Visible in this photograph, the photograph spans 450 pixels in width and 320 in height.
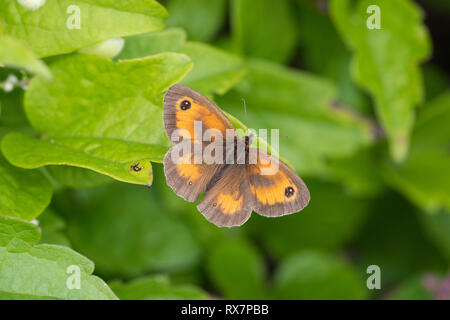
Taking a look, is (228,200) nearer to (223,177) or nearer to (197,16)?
(223,177)

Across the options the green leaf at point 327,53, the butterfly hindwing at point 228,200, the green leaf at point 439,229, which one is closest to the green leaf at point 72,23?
the butterfly hindwing at point 228,200

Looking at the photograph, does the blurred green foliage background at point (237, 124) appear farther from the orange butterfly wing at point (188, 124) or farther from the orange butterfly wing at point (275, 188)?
the orange butterfly wing at point (275, 188)

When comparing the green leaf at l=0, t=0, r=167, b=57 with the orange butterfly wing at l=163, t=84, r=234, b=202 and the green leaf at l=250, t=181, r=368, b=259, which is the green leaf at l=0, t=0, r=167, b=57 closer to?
the orange butterfly wing at l=163, t=84, r=234, b=202

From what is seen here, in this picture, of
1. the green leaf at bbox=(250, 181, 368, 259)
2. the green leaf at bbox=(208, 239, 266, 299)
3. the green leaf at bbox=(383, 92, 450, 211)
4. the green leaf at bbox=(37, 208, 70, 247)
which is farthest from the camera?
the green leaf at bbox=(250, 181, 368, 259)

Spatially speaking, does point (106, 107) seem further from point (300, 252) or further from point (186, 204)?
point (300, 252)

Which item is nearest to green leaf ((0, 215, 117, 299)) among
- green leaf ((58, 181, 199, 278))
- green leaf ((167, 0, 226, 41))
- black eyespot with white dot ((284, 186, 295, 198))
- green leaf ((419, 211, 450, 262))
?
black eyespot with white dot ((284, 186, 295, 198))

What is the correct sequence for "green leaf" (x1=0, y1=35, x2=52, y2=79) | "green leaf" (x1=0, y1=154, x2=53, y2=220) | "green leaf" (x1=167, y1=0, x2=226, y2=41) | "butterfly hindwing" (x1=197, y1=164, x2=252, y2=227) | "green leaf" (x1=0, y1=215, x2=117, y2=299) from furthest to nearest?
"green leaf" (x1=167, y1=0, x2=226, y2=41), "butterfly hindwing" (x1=197, y1=164, x2=252, y2=227), "green leaf" (x1=0, y1=154, x2=53, y2=220), "green leaf" (x1=0, y1=215, x2=117, y2=299), "green leaf" (x1=0, y1=35, x2=52, y2=79)

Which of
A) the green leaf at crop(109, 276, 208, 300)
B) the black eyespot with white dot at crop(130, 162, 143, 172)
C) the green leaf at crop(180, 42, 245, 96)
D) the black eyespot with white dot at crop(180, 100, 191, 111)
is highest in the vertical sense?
the green leaf at crop(180, 42, 245, 96)

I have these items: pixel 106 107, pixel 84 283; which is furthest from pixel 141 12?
pixel 84 283
